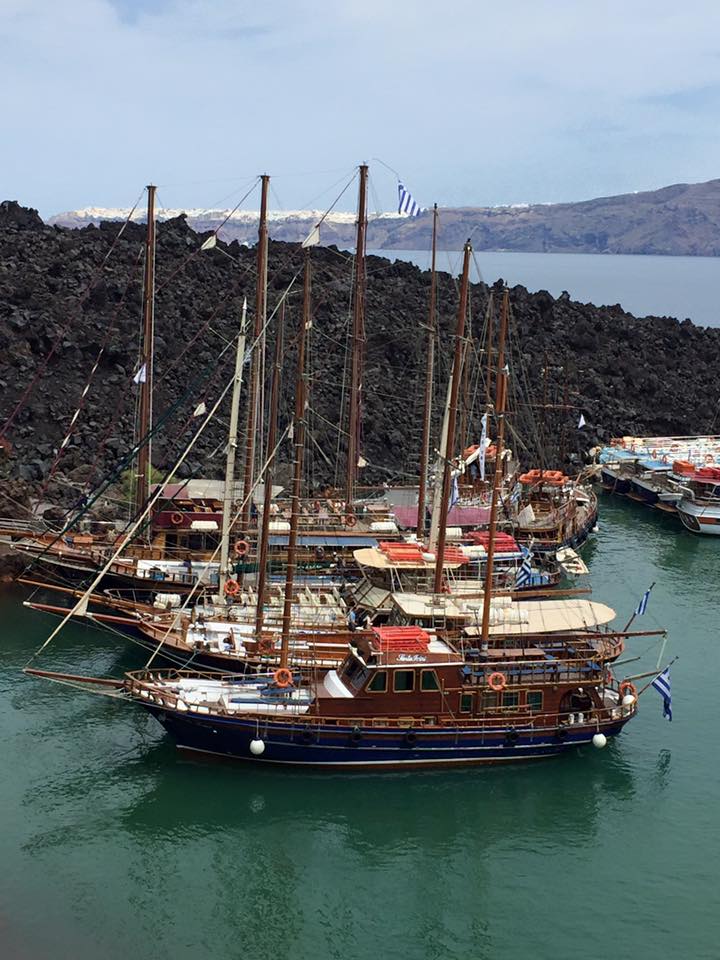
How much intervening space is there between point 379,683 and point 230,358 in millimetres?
54490

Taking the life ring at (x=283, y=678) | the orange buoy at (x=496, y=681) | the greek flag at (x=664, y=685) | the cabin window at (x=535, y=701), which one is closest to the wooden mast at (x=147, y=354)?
the life ring at (x=283, y=678)

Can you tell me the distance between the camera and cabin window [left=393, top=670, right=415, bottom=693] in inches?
1660

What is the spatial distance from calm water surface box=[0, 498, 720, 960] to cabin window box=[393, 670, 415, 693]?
3.12 metres

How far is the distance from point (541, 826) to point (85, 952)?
15577mm

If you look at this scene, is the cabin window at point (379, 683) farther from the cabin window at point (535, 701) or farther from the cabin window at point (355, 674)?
the cabin window at point (535, 701)

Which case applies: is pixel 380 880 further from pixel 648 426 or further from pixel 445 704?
pixel 648 426

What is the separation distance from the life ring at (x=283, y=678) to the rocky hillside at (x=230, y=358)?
2866cm

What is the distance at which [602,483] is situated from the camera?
93375mm

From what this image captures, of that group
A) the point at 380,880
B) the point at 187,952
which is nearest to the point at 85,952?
the point at 187,952

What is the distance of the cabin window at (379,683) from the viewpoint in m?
42.0

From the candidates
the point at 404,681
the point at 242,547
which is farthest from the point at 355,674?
the point at 242,547

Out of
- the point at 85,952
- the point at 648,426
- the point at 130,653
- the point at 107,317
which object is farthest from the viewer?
the point at 648,426

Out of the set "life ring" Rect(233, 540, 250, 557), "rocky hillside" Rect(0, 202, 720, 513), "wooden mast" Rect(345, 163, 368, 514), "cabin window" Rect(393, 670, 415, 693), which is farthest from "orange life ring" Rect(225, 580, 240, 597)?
"rocky hillside" Rect(0, 202, 720, 513)

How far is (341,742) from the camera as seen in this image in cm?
4184
